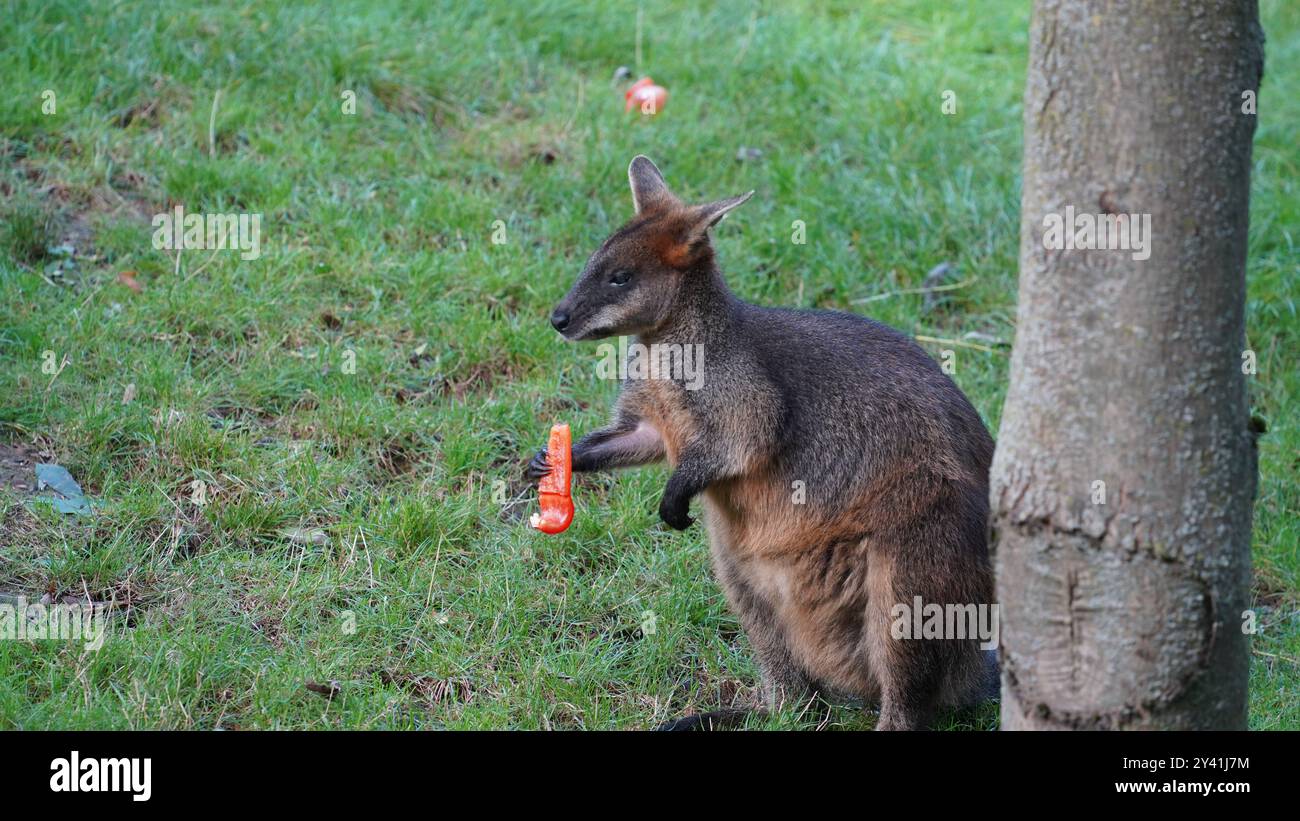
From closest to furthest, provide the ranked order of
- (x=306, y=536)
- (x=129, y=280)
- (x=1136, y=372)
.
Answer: (x=1136, y=372)
(x=306, y=536)
(x=129, y=280)

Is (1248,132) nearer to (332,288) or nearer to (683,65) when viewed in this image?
(332,288)

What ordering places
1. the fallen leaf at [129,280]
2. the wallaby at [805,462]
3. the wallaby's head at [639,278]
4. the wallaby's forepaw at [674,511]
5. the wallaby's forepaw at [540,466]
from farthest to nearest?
the fallen leaf at [129,280] < the wallaby's forepaw at [540,466] < the wallaby's head at [639,278] < the wallaby's forepaw at [674,511] < the wallaby at [805,462]

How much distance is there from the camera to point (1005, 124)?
8211 mm

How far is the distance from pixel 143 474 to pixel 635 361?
75.4 inches

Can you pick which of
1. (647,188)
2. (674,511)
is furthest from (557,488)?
(647,188)

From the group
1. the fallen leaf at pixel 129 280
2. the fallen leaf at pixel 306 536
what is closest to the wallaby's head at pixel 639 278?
the fallen leaf at pixel 306 536

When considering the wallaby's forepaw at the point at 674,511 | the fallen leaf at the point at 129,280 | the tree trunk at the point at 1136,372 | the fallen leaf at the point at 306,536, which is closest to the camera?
the tree trunk at the point at 1136,372

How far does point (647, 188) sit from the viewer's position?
5125 millimetres

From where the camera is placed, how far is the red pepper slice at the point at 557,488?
15.5ft

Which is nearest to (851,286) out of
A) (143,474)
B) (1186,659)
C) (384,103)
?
(384,103)

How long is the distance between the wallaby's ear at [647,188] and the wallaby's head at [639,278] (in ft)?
0.74

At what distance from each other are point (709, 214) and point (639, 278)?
0.33 meters

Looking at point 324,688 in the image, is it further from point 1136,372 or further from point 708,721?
point 1136,372

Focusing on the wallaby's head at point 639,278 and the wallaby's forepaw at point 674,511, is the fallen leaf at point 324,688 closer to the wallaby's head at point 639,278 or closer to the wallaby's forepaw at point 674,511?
the wallaby's forepaw at point 674,511
